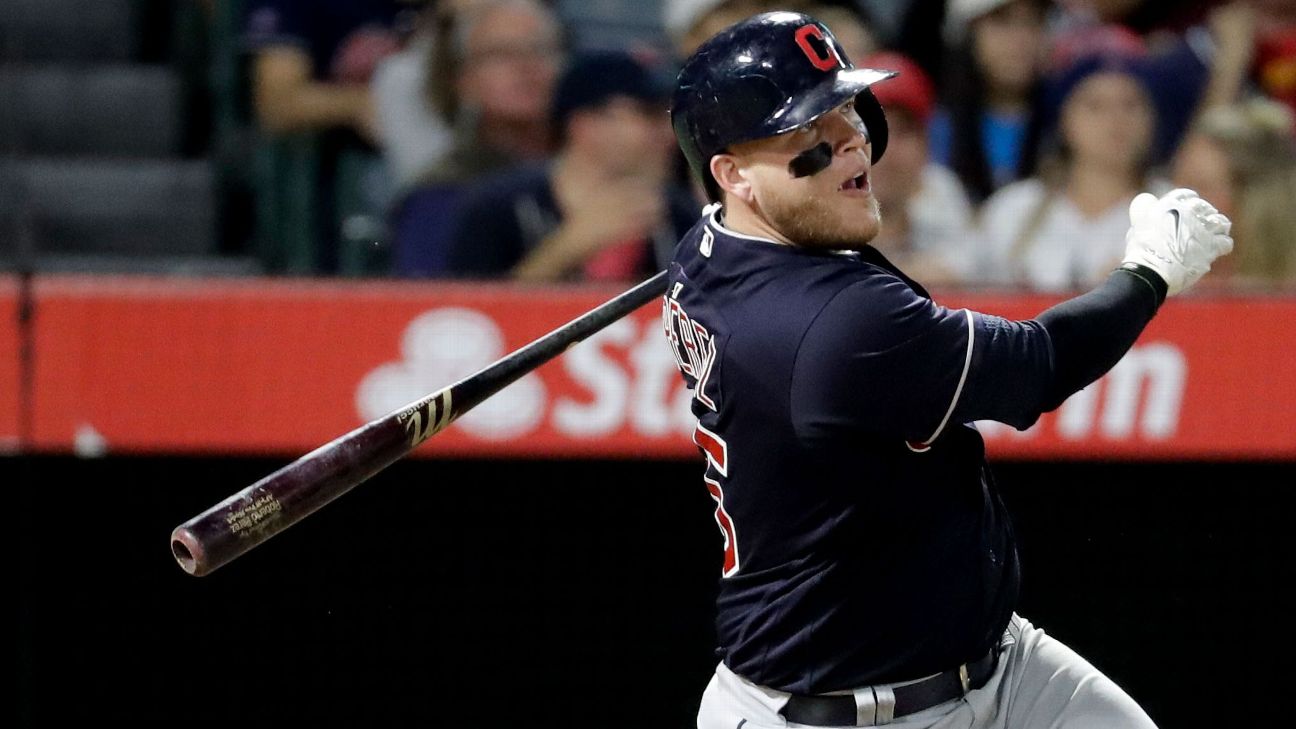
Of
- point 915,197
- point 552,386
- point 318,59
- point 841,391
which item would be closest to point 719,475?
point 841,391

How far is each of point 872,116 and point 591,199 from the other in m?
1.60

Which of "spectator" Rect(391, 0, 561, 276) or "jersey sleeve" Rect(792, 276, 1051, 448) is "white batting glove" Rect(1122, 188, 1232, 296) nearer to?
"jersey sleeve" Rect(792, 276, 1051, 448)

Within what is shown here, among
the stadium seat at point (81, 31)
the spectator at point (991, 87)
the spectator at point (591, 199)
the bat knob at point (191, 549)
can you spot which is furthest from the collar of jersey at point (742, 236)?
the stadium seat at point (81, 31)

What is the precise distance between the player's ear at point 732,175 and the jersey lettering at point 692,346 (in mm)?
168

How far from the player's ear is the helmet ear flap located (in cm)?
23

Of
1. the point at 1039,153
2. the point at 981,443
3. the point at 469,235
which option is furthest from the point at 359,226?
the point at 981,443

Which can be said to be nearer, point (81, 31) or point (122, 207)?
point (122, 207)

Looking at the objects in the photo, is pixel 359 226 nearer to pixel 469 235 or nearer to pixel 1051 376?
pixel 469 235

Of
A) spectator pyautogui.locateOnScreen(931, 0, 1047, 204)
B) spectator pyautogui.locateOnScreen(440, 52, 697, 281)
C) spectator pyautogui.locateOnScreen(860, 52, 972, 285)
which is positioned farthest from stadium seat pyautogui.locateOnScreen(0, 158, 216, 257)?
spectator pyautogui.locateOnScreen(931, 0, 1047, 204)

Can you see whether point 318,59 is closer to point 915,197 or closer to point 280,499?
point 915,197

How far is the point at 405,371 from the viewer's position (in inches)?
141

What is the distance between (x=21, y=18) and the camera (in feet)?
15.2

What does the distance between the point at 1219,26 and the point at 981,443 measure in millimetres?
2780

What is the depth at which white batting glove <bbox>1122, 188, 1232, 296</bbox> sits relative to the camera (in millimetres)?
2176
